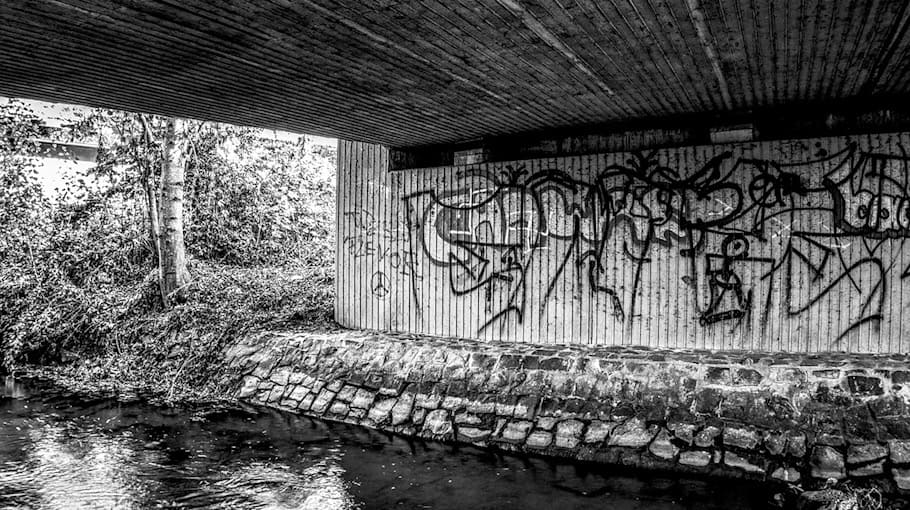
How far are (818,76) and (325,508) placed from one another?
6.08 meters

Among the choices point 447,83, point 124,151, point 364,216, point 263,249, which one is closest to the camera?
point 447,83

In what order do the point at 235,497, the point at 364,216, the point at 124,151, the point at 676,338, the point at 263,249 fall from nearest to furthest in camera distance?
the point at 235,497
the point at 676,338
the point at 364,216
the point at 124,151
the point at 263,249

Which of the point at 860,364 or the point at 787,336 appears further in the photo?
the point at 787,336

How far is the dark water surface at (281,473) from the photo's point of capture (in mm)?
5965

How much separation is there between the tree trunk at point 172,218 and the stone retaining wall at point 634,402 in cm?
446

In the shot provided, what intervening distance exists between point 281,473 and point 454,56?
14.7ft

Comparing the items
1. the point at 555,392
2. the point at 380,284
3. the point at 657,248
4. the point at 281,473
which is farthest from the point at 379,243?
the point at 281,473

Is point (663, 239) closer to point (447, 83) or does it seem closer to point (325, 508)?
point (447, 83)

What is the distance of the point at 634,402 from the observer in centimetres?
717

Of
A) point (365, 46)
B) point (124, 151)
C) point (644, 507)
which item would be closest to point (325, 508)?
point (644, 507)

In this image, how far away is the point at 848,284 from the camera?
7449 mm

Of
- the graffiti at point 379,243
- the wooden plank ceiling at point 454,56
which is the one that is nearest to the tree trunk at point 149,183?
the graffiti at point 379,243

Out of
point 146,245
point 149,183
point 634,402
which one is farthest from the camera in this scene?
point 146,245

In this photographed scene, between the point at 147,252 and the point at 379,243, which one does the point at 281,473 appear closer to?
the point at 379,243
